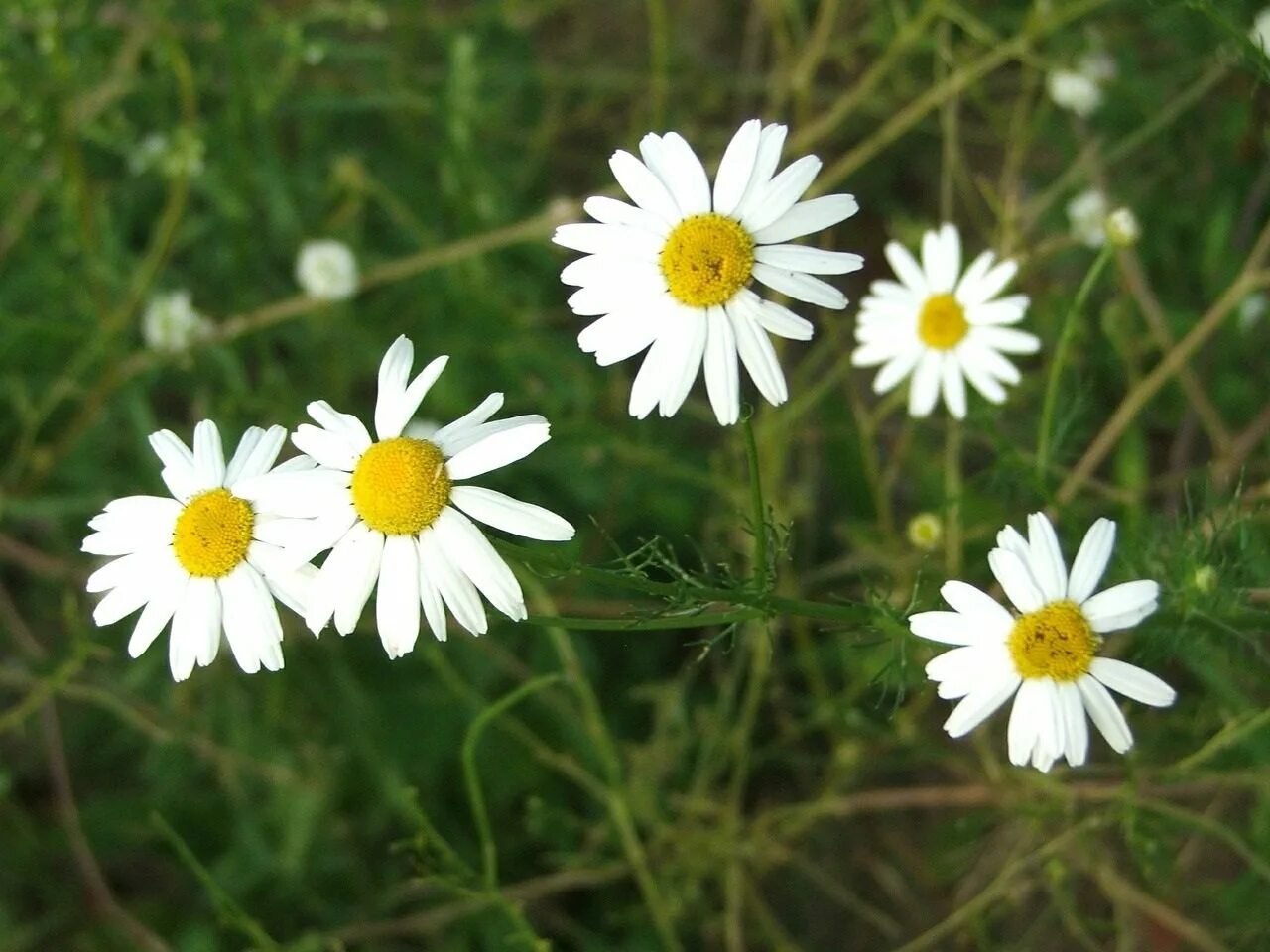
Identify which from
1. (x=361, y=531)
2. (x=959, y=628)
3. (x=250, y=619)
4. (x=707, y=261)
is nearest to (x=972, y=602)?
(x=959, y=628)

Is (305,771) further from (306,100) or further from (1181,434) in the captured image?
(1181,434)

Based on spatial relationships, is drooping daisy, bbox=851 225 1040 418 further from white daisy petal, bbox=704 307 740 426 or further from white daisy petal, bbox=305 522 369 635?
white daisy petal, bbox=305 522 369 635

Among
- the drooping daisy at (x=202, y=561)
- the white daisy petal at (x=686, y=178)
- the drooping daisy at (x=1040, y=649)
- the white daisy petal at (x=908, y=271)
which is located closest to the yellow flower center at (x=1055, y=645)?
the drooping daisy at (x=1040, y=649)

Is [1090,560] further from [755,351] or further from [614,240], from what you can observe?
[614,240]

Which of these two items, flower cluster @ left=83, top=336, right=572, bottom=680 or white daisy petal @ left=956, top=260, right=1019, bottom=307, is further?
white daisy petal @ left=956, top=260, right=1019, bottom=307

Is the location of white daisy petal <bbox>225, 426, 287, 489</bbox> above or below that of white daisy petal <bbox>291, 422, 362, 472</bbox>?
above

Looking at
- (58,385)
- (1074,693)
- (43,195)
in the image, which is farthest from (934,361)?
(43,195)

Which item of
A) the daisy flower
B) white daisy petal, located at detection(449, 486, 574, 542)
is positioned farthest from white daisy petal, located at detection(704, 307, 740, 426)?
the daisy flower
